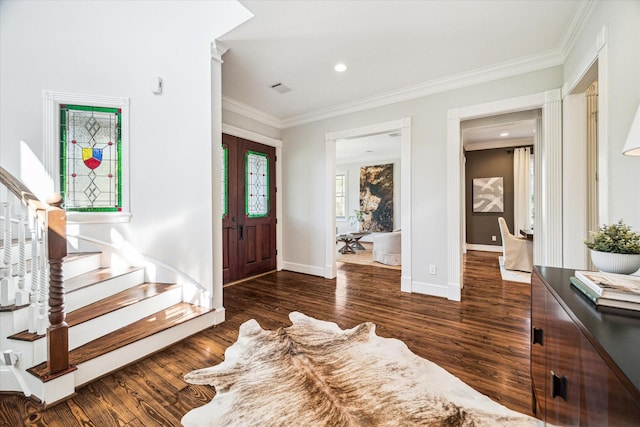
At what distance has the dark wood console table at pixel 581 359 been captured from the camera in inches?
23.2

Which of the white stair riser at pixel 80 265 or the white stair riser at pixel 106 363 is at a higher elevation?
the white stair riser at pixel 80 265

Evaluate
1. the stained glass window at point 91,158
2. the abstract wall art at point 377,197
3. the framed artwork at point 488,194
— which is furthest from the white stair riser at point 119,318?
the framed artwork at point 488,194

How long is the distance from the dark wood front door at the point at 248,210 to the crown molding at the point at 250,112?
0.40m

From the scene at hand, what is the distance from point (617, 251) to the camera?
118 cm

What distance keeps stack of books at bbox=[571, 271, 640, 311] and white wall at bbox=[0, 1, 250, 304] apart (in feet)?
8.97

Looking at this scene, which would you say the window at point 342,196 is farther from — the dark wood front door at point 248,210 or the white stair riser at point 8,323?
the white stair riser at point 8,323

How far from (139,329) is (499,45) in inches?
166

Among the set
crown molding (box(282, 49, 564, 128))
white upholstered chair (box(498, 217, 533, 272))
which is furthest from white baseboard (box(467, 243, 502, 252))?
crown molding (box(282, 49, 564, 128))

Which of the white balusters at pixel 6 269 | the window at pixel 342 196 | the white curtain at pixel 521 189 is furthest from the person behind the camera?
the window at pixel 342 196

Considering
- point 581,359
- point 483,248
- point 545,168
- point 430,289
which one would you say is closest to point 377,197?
point 483,248

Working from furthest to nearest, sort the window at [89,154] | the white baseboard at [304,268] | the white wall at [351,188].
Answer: the white wall at [351,188] < the white baseboard at [304,268] < the window at [89,154]

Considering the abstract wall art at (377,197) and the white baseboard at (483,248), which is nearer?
the white baseboard at (483,248)

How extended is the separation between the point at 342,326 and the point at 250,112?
348cm

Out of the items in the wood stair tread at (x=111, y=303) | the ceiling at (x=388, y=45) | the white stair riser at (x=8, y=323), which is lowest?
the wood stair tread at (x=111, y=303)
